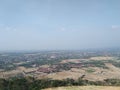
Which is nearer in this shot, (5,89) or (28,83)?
(5,89)

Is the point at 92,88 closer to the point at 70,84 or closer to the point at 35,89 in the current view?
the point at 70,84

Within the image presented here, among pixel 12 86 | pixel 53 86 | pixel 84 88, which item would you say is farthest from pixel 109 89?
pixel 12 86

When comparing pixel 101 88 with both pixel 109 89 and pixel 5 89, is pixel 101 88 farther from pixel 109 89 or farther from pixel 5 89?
pixel 5 89

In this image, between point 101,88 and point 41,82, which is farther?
point 41,82

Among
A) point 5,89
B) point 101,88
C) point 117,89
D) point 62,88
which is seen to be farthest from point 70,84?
point 5,89

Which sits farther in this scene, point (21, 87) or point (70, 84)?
point (70, 84)

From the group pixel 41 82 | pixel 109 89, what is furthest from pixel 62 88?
pixel 109 89

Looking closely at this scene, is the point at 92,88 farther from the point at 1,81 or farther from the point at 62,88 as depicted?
the point at 1,81
